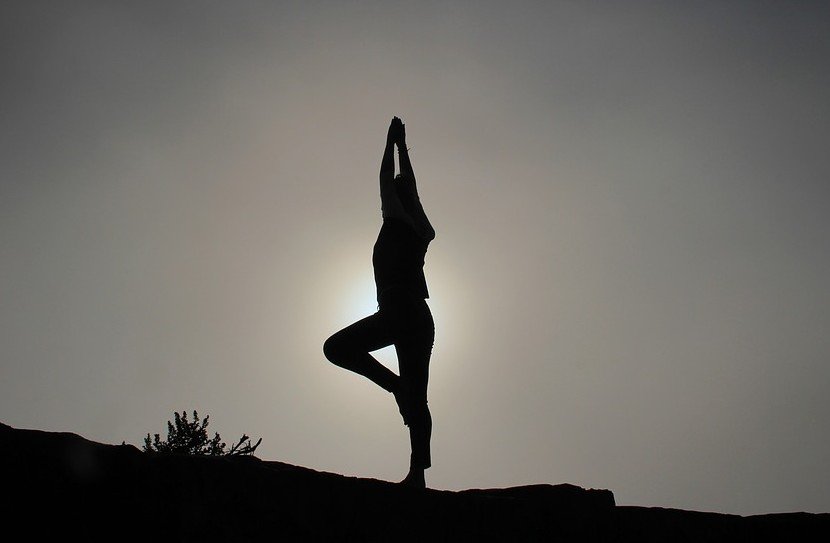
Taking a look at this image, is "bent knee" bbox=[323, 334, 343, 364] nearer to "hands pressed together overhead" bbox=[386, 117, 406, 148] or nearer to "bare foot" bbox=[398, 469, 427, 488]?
"bare foot" bbox=[398, 469, 427, 488]

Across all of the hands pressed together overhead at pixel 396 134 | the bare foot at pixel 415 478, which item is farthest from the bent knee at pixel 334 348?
the hands pressed together overhead at pixel 396 134

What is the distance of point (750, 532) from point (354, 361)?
8.30ft

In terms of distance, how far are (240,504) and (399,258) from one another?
190 cm

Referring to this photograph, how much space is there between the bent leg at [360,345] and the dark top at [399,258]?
253mm

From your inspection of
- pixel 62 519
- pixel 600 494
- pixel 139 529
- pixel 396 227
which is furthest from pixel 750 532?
pixel 62 519

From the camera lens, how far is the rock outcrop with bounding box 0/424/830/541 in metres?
2.59

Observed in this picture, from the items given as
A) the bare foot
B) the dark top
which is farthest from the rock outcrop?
the dark top

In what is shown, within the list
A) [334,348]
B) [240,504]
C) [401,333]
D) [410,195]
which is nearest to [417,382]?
[401,333]

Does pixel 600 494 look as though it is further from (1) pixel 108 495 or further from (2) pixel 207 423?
(2) pixel 207 423

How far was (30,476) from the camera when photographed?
2.59m

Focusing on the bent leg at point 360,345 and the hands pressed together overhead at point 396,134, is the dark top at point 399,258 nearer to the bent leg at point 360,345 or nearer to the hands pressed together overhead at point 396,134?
the bent leg at point 360,345

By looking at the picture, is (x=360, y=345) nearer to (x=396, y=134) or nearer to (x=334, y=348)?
(x=334, y=348)

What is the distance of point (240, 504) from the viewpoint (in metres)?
2.86

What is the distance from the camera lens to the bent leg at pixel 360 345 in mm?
4148
